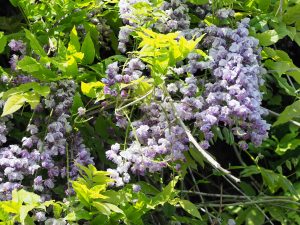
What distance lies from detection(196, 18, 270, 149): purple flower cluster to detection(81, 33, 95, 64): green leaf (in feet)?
1.16

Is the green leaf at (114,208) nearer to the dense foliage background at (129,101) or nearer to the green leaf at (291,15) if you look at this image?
the dense foliage background at (129,101)

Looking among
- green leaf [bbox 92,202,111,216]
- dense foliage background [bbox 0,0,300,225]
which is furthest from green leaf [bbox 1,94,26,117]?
green leaf [bbox 92,202,111,216]

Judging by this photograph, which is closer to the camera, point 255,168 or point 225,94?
point 225,94

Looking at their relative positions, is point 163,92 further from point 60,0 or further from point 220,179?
point 220,179

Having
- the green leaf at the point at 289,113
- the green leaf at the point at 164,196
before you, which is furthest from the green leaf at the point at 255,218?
the green leaf at the point at 164,196

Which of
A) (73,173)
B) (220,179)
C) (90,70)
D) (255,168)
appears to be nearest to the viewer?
(73,173)

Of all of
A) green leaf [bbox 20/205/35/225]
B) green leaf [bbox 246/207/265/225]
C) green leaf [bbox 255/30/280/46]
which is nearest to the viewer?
green leaf [bbox 20/205/35/225]

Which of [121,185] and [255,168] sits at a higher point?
[121,185]

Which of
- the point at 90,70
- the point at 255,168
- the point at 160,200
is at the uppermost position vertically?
the point at 90,70

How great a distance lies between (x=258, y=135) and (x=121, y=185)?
417mm

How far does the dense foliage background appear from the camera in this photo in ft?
5.77

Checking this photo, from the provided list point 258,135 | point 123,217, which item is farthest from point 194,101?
point 123,217

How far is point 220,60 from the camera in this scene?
1.86 m

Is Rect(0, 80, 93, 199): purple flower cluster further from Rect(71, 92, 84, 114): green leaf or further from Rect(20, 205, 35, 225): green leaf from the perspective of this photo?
Rect(20, 205, 35, 225): green leaf
